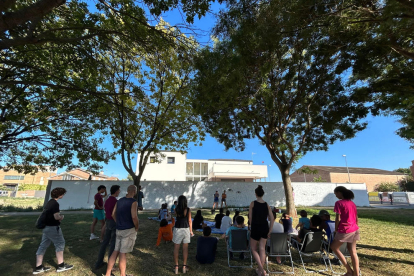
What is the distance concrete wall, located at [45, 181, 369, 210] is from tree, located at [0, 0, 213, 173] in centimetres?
587

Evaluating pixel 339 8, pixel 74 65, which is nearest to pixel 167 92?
pixel 74 65

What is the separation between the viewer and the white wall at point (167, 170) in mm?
28500

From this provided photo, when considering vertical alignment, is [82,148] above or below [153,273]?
above

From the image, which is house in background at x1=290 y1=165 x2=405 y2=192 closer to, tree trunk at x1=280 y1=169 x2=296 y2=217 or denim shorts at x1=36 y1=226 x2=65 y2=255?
tree trunk at x1=280 y1=169 x2=296 y2=217

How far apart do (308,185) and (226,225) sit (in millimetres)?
16149

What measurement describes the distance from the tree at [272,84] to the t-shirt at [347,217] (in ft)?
13.6

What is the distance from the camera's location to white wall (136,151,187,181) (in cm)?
2850

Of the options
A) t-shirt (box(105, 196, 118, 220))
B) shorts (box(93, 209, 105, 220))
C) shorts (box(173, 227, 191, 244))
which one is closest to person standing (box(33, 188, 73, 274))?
t-shirt (box(105, 196, 118, 220))

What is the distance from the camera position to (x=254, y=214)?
3.98m

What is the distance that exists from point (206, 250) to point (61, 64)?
6.72m

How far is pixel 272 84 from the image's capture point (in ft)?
28.4

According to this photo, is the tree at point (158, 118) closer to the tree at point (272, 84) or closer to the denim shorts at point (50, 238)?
the tree at point (272, 84)

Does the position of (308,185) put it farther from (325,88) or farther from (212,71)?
(212,71)

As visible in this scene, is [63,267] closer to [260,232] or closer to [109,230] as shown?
[109,230]
